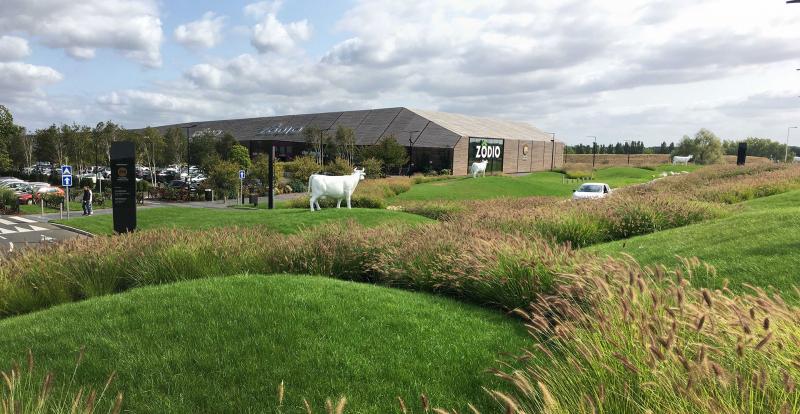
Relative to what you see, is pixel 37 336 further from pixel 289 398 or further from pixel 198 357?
pixel 289 398

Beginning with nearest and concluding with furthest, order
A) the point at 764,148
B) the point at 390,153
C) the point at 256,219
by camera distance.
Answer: the point at 256,219
the point at 390,153
the point at 764,148

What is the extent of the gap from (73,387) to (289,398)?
1.77 meters

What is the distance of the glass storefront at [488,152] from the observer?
7494 cm

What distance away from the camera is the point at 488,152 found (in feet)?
253

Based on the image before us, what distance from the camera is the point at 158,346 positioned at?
14.6 ft

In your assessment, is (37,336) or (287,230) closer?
(37,336)

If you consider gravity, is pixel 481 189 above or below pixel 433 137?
below

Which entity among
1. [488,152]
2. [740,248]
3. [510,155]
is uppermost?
[488,152]

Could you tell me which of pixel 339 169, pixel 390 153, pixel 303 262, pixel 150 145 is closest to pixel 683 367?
pixel 303 262

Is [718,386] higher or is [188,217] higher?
[718,386]

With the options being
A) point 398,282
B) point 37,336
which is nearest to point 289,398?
point 37,336

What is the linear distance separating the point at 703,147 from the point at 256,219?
371ft

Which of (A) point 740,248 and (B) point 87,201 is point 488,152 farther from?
(A) point 740,248

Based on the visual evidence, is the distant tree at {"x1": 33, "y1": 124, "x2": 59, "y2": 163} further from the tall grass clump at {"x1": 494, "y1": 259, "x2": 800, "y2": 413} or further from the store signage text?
the tall grass clump at {"x1": 494, "y1": 259, "x2": 800, "y2": 413}
